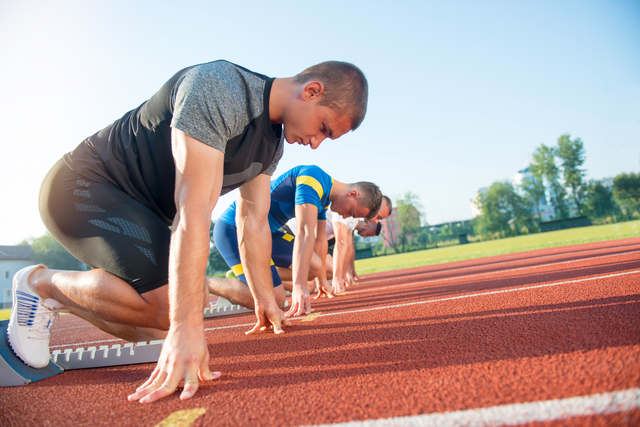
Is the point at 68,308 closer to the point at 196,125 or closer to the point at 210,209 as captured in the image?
the point at 210,209

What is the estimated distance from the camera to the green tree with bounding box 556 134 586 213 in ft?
192

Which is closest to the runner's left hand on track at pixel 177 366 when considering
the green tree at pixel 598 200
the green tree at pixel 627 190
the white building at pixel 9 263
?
the white building at pixel 9 263

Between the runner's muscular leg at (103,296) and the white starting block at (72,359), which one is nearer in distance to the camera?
the white starting block at (72,359)

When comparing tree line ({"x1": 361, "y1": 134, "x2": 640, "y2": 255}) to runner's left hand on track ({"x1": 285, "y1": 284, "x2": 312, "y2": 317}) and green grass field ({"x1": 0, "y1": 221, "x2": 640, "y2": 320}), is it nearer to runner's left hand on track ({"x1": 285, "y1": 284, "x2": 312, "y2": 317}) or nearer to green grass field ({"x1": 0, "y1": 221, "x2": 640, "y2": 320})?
green grass field ({"x1": 0, "y1": 221, "x2": 640, "y2": 320})

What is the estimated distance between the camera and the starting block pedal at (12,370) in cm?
211

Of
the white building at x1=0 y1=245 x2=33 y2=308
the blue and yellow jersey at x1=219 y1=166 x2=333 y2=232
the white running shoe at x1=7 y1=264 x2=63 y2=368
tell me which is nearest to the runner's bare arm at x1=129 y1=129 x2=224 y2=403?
the white running shoe at x1=7 y1=264 x2=63 y2=368

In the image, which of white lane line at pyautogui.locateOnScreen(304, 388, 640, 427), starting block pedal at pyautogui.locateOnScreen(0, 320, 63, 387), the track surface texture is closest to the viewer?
white lane line at pyautogui.locateOnScreen(304, 388, 640, 427)

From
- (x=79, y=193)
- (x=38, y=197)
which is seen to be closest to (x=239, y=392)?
(x=79, y=193)

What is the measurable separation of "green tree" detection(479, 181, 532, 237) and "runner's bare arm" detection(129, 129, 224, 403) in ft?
226

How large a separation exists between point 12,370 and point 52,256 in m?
55.7

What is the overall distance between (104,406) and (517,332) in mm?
2081

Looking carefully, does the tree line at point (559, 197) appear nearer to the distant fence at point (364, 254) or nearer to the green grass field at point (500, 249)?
the distant fence at point (364, 254)

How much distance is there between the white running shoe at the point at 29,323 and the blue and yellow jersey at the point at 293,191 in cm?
271

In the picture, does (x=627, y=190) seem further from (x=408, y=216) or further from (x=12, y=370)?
(x=12, y=370)
